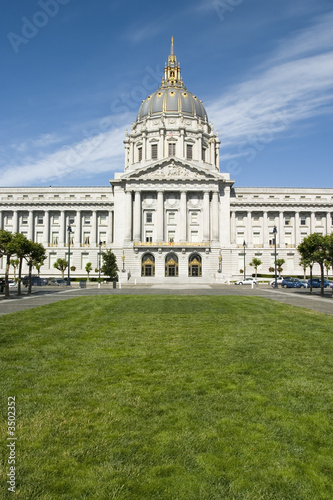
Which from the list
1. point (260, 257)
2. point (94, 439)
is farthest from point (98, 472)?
point (260, 257)

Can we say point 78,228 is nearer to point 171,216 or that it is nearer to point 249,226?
point 171,216

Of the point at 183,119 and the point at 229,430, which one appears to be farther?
the point at 183,119

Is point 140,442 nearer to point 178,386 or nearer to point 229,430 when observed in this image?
point 229,430

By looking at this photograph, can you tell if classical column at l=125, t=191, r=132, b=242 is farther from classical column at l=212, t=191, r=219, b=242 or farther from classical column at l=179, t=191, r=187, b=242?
classical column at l=212, t=191, r=219, b=242

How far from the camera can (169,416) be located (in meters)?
6.01

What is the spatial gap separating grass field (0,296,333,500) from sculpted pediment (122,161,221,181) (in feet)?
217

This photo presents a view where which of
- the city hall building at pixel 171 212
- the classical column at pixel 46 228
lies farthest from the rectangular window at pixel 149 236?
the classical column at pixel 46 228

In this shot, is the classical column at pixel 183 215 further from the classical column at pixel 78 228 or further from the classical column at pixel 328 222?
the classical column at pixel 328 222

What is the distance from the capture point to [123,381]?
777 centimetres

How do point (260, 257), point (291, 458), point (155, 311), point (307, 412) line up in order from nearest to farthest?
point (291, 458) < point (307, 412) < point (155, 311) < point (260, 257)

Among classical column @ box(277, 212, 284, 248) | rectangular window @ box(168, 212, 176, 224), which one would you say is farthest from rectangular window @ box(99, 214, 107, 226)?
classical column @ box(277, 212, 284, 248)

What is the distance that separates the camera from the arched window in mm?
73938

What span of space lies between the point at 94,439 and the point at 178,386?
255 cm

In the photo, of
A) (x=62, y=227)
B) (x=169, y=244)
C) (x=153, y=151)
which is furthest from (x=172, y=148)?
(x=62, y=227)
